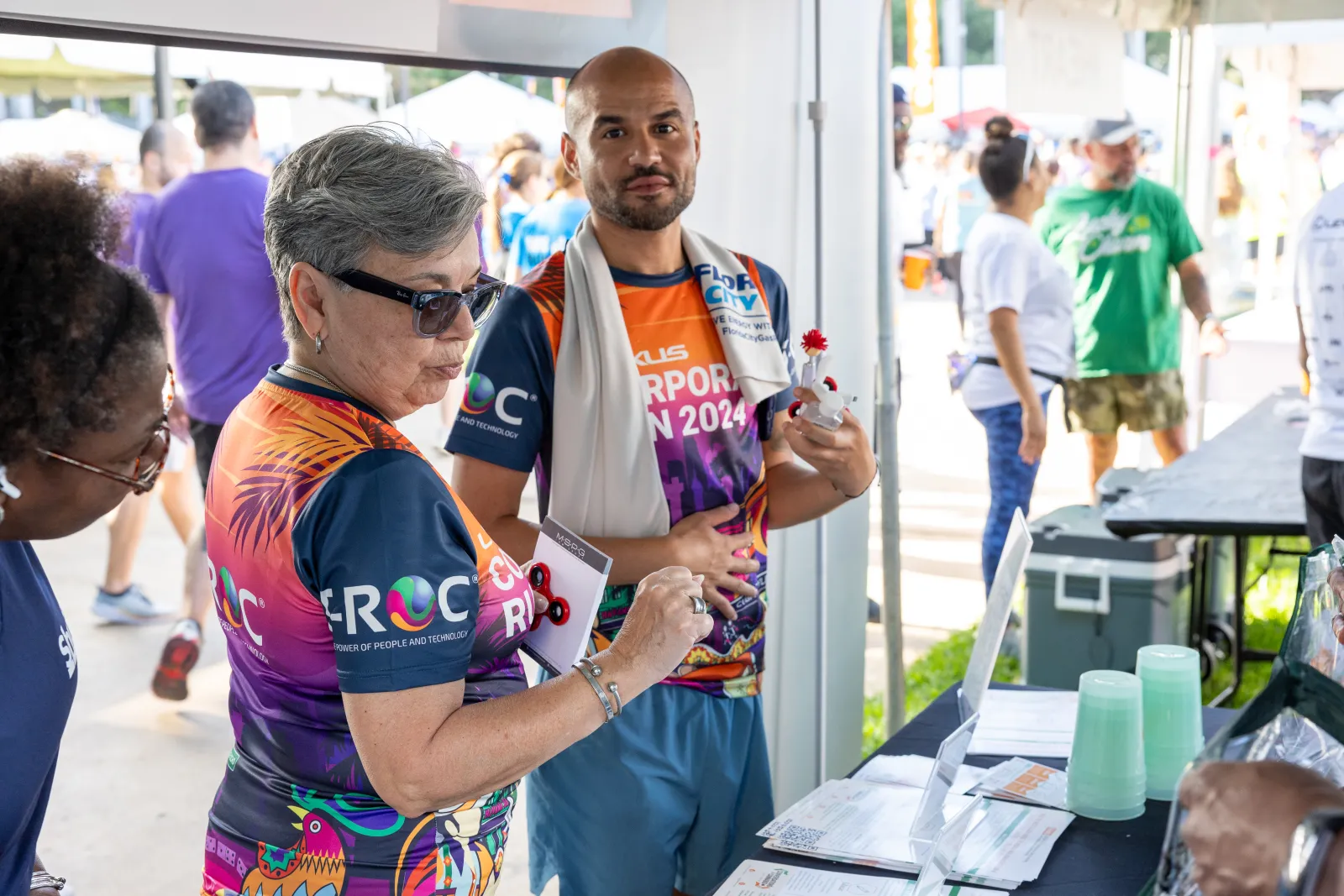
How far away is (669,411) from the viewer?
1.96m

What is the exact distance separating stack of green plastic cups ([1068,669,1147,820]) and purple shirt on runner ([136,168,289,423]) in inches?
113

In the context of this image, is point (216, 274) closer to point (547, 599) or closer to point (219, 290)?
point (219, 290)

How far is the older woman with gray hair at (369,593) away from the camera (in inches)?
45.6

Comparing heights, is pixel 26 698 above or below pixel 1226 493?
above

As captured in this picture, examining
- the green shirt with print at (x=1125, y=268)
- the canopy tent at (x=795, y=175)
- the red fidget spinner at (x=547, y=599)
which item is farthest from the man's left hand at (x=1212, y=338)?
the red fidget spinner at (x=547, y=599)

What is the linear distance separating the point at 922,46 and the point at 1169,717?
12744 mm

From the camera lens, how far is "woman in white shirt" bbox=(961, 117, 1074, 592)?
4.30 metres

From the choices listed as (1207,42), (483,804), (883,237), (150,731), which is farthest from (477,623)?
A: (1207,42)

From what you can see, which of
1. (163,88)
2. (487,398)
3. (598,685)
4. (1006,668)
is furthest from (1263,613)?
(163,88)

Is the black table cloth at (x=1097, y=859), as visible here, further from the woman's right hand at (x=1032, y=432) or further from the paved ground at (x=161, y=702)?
the woman's right hand at (x=1032, y=432)

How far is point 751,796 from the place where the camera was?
206cm

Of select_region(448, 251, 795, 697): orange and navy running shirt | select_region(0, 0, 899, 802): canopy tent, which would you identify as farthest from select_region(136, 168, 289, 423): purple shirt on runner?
select_region(448, 251, 795, 697): orange and navy running shirt

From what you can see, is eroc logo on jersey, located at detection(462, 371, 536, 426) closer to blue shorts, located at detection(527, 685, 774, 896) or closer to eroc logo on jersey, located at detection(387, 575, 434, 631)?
blue shorts, located at detection(527, 685, 774, 896)

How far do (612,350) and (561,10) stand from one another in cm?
75
